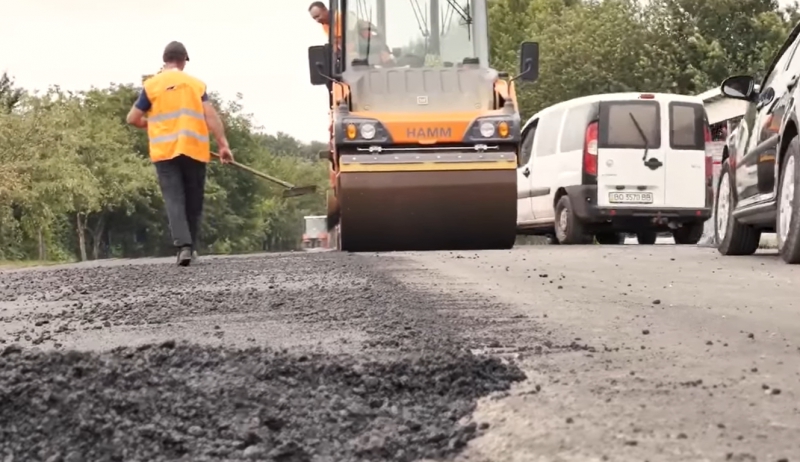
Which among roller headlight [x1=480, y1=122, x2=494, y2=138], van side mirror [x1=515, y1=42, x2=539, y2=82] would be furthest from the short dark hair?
van side mirror [x1=515, y1=42, x2=539, y2=82]

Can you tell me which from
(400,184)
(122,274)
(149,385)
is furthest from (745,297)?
(400,184)

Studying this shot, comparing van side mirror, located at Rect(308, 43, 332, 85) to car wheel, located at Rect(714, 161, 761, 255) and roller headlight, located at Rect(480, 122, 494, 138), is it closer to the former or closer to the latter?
roller headlight, located at Rect(480, 122, 494, 138)

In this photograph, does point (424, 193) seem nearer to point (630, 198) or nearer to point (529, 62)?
point (529, 62)

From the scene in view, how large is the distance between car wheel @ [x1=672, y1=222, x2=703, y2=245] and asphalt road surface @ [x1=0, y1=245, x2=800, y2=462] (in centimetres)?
1095

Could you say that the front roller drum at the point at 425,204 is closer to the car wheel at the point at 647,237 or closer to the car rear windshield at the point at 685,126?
the car rear windshield at the point at 685,126

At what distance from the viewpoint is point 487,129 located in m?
12.8

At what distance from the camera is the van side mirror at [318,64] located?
13.6 m

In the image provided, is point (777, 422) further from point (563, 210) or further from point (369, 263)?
point (563, 210)

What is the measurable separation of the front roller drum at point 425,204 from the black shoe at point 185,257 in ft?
6.87

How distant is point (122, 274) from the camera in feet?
33.0

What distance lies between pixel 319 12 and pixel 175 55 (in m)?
3.91

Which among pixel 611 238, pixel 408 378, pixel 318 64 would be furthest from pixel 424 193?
pixel 408 378

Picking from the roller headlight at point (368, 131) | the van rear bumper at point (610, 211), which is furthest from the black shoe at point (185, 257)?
the van rear bumper at point (610, 211)

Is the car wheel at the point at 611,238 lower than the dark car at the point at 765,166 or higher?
lower
